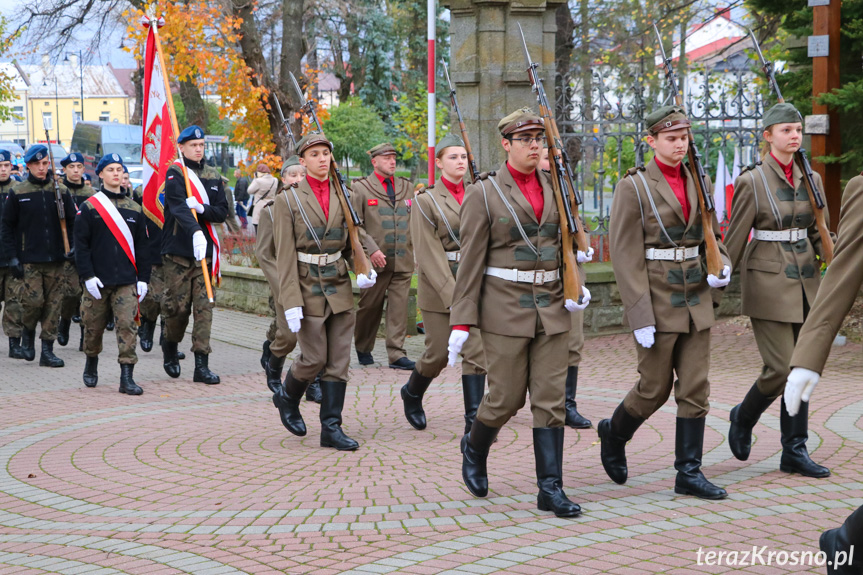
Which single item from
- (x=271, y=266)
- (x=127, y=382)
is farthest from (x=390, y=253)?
(x=127, y=382)

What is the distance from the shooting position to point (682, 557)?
5.02 metres

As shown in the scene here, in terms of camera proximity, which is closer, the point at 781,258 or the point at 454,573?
the point at 454,573

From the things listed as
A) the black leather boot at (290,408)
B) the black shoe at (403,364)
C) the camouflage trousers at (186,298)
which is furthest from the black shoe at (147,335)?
the black leather boot at (290,408)

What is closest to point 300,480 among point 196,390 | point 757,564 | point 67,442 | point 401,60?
point 67,442

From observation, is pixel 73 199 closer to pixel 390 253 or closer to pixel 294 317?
pixel 390 253

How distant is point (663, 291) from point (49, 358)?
7889 mm

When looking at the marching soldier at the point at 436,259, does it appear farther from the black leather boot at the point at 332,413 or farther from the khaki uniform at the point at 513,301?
the khaki uniform at the point at 513,301

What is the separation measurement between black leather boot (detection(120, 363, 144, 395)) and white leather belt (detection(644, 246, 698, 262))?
5.48 metres

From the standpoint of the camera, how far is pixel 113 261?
1014 centimetres

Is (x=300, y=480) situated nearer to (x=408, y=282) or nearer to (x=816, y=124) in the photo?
(x=408, y=282)

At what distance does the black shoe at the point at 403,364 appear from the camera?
11094mm

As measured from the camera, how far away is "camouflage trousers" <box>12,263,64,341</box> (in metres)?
12.5

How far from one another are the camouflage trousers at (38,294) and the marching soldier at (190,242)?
8.08 ft

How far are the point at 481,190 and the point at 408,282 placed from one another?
528cm
